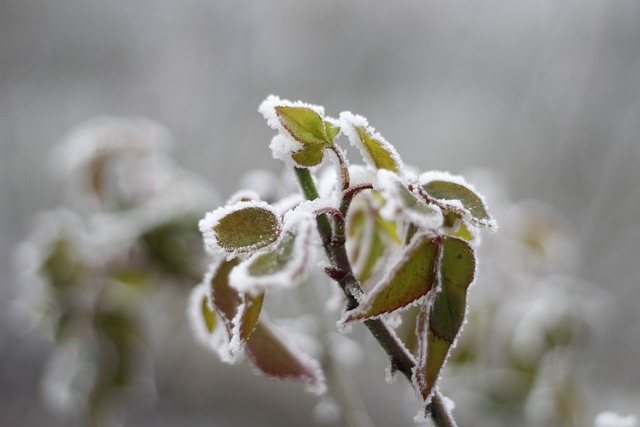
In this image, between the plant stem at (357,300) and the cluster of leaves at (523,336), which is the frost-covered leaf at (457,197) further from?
the cluster of leaves at (523,336)

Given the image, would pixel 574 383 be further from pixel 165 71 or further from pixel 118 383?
pixel 165 71

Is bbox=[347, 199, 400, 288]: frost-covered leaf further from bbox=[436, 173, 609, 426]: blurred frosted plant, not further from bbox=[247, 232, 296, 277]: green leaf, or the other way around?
bbox=[436, 173, 609, 426]: blurred frosted plant

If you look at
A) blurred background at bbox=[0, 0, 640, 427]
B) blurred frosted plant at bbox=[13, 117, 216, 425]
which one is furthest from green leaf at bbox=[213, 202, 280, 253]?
blurred background at bbox=[0, 0, 640, 427]

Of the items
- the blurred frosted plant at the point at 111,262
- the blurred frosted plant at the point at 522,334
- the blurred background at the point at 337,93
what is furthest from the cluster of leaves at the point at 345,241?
the blurred background at the point at 337,93

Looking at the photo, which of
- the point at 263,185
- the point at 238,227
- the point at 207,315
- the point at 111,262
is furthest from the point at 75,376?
the point at 238,227

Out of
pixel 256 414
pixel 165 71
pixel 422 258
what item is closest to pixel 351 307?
pixel 422 258

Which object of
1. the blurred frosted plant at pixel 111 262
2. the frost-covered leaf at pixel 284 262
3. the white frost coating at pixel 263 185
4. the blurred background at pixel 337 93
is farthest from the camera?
the blurred background at pixel 337 93
